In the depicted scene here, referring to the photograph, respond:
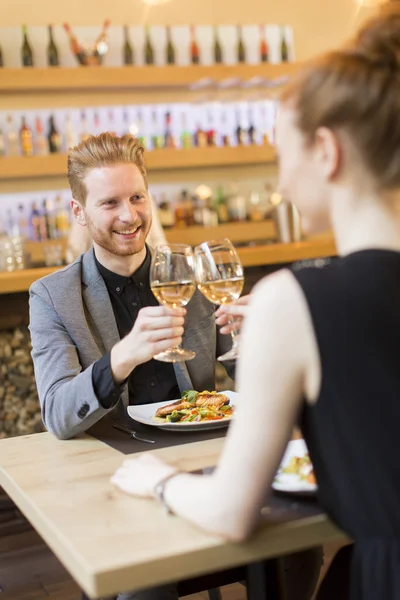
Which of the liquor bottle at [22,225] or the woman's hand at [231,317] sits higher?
the liquor bottle at [22,225]

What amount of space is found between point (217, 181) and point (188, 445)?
5.00m

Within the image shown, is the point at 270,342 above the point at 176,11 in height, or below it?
below

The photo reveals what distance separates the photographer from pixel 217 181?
6.55m

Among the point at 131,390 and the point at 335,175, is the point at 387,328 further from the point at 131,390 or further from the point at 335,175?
the point at 131,390

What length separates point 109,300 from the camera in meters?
2.25

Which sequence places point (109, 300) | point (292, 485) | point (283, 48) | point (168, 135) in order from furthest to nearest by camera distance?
point (283, 48), point (168, 135), point (109, 300), point (292, 485)

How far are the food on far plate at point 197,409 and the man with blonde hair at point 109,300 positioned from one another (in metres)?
0.20

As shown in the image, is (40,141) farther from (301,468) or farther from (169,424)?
(301,468)

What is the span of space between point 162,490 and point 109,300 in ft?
3.33

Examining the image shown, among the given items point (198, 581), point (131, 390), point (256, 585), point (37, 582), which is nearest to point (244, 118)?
point (37, 582)

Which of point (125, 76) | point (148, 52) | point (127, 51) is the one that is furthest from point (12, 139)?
point (148, 52)

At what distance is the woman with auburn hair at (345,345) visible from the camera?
1.10 m

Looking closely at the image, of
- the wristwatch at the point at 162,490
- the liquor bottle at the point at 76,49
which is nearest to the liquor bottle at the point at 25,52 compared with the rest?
the liquor bottle at the point at 76,49

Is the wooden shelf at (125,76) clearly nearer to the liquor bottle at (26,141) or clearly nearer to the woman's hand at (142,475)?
A: the liquor bottle at (26,141)
